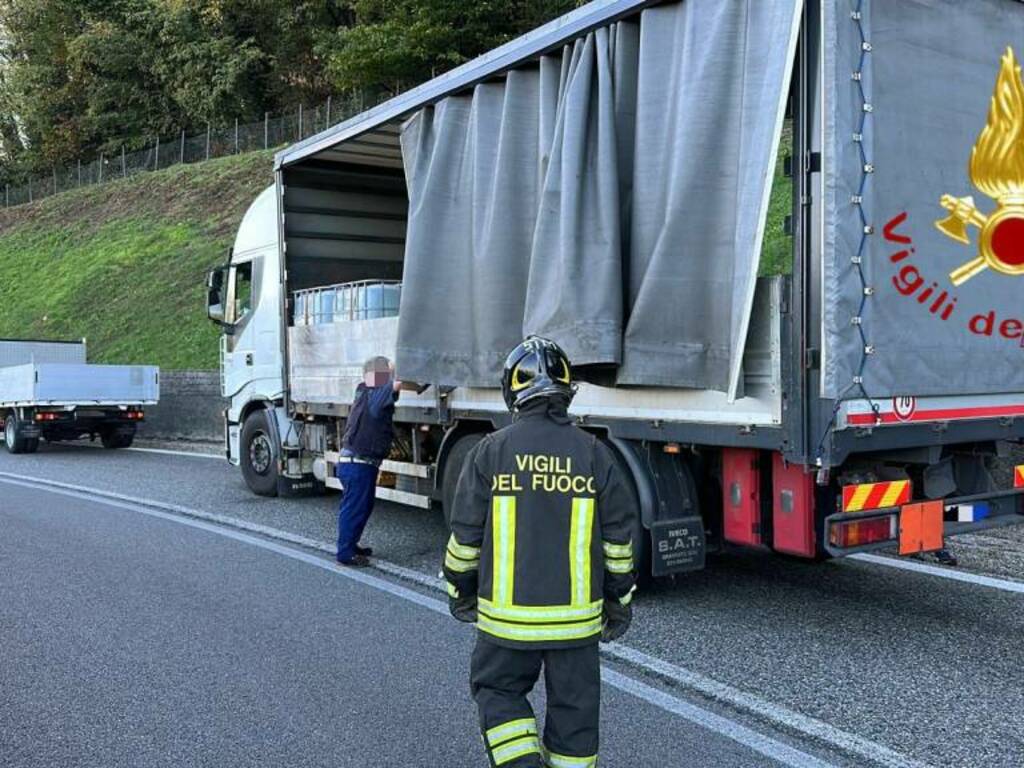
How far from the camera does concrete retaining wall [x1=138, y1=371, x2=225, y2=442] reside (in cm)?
1769

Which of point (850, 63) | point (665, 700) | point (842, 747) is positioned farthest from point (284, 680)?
point (850, 63)

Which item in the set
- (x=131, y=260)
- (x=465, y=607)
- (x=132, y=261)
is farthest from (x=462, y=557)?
(x=131, y=260)

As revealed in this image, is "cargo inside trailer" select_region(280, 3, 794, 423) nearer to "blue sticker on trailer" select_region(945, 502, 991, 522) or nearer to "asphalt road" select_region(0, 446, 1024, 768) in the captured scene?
"asphalt road" select_region(0, 446, 1024, 768)

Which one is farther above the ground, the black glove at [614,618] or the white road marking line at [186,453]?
the black glove at [614,618]

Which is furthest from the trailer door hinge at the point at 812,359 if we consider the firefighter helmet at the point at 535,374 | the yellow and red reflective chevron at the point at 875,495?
the firefighter helmet at the point at 535,374

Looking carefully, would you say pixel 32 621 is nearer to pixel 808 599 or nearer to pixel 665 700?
pixel 665 700

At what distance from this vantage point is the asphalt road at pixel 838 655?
3.82 meters

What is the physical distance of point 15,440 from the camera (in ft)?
56.4

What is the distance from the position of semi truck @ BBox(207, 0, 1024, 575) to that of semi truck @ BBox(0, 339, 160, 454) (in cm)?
1277

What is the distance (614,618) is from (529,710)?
0.39m

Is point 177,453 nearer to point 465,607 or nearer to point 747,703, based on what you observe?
point 747,703

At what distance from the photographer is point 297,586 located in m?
6.37

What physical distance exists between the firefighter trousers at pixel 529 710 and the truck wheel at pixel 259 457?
7.36 m

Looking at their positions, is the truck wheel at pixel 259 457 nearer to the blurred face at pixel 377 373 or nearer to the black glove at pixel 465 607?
the blurred face at pixel 377 373
